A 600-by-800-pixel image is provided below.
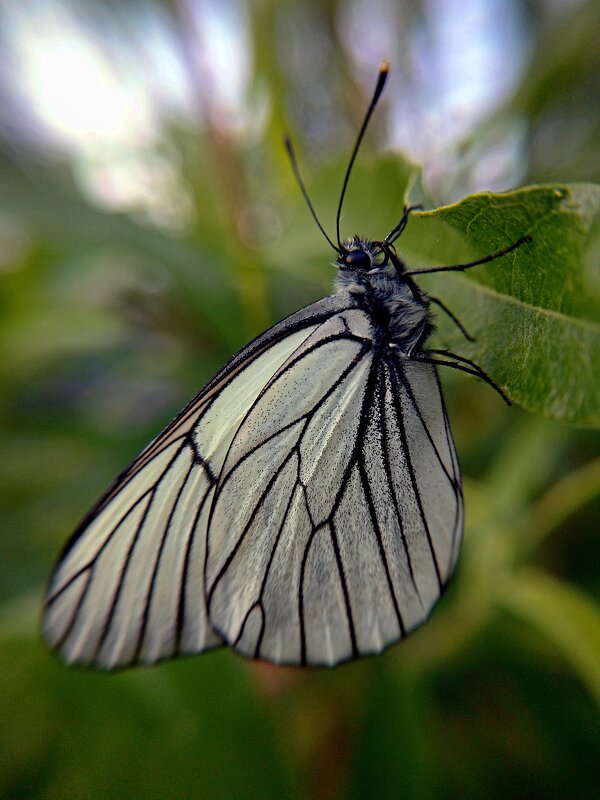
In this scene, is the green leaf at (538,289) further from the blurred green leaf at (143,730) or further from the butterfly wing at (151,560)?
the blurred green leaf at (143,730)

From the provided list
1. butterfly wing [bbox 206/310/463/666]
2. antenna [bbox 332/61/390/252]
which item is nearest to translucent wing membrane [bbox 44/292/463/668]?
butterfly wing [bbox 206/310/463/666]

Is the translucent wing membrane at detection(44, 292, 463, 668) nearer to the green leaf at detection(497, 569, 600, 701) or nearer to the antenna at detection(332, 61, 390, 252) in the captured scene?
the antenna at detection(332, 61, 390, 252)

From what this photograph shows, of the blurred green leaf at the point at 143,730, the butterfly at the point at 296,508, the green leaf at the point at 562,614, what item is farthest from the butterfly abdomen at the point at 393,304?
the blurred green leaf at the point at 143,730

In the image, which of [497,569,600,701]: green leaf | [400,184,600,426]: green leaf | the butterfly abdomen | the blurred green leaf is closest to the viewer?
[400,184,600,426]: green leaf

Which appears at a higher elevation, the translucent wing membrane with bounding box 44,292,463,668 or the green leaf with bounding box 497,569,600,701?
the translucent wing membrane with bounding box 44,292,463,668

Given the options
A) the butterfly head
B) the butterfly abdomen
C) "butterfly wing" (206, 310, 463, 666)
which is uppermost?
the butterfly head

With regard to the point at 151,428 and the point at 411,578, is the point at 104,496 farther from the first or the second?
the point at 151,428
